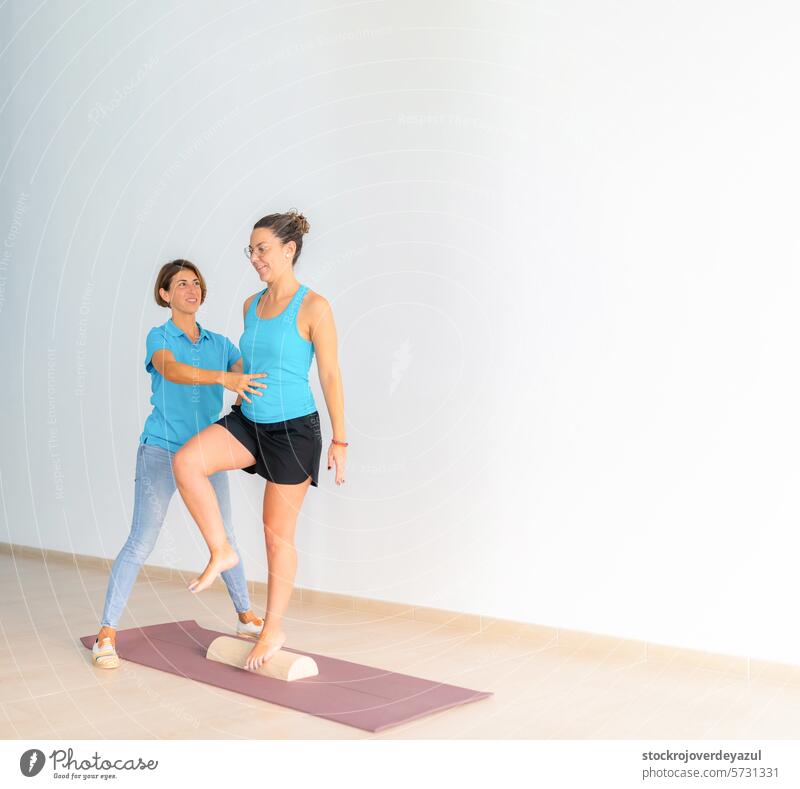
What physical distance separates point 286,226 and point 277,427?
2.43ft

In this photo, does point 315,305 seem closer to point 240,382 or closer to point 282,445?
point 240,382

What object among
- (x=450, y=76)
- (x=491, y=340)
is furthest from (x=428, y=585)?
(x=450, y=76)

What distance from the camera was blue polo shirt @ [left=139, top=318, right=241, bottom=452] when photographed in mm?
4191

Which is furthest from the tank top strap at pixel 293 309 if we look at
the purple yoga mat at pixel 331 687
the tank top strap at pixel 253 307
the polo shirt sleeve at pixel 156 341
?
the purple yoga mat at pixel 331 687

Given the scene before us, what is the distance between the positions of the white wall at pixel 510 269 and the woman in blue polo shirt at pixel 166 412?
0.94 metres

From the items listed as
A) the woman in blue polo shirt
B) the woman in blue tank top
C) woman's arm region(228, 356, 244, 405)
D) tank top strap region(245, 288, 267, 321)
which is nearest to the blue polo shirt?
the woman in blue polo shirt

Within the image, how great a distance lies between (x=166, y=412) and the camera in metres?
4.20

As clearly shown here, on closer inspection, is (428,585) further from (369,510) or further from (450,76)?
(450,76)

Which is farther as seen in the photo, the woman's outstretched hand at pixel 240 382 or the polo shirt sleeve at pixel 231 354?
the polo shirt sleeve at pixel 231 354

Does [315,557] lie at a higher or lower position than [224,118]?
lower

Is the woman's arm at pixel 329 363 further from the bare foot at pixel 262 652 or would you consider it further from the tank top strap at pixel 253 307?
the bare foot at pixel 262 652

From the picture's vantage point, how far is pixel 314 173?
16.9 feet

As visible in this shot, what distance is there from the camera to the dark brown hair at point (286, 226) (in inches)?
152

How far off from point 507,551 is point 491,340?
90 centimetres
